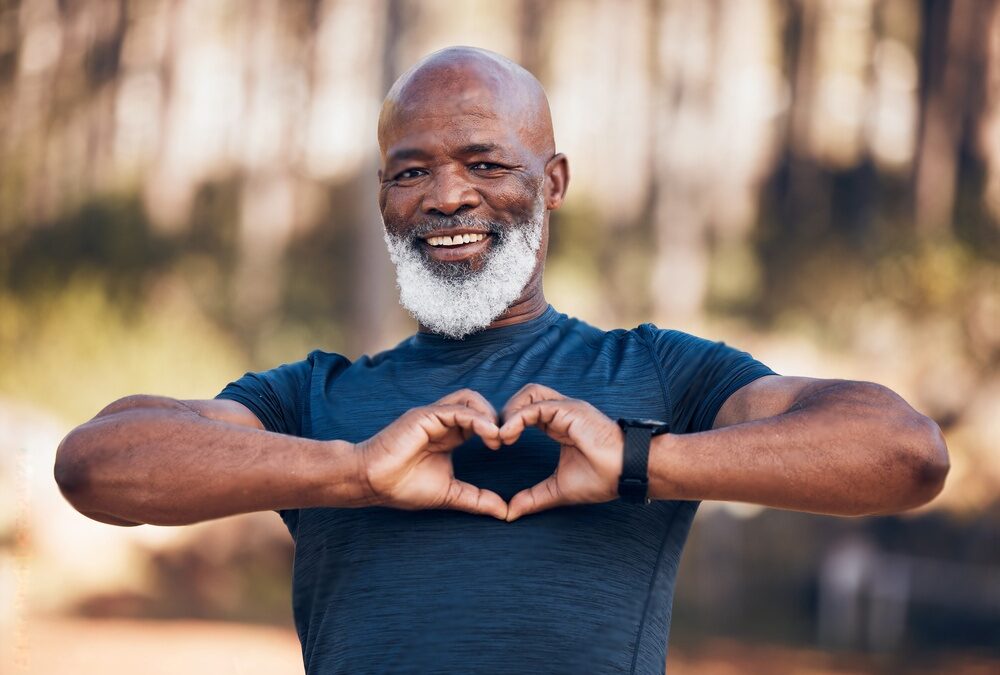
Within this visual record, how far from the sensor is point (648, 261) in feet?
43.0

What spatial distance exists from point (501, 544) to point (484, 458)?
0.64 feet

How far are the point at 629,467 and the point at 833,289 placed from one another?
38.1 ft

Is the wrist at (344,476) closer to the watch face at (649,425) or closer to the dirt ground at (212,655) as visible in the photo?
the watch face at (649,425)

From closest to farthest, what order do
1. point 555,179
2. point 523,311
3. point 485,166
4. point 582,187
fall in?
point 485,166 < point 523,311 < point 555,179 < point 582,187

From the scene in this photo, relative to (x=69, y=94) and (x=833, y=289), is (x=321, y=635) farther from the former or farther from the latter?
(x=69, y=94)

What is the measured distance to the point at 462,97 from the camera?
2.34m

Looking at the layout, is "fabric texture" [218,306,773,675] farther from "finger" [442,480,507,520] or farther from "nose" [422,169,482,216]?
"nose" [422,169,482,216]

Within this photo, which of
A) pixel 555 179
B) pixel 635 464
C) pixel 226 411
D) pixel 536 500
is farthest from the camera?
pixel 555 179

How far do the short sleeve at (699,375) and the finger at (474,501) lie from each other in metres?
0.36

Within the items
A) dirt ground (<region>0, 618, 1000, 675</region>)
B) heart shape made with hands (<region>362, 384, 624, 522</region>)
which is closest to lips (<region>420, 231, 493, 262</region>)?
heart shape made with hands (<region>362, 384, 624, 522</region>)

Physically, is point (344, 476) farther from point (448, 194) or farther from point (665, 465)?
point (448, 194)

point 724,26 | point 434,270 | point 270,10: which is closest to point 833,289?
point 724,26

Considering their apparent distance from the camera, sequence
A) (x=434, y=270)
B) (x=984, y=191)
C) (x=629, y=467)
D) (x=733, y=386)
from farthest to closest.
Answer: (x=984, y=191) → (x=434, y=270) → (x=733, y=386) → (x=629, y=467)

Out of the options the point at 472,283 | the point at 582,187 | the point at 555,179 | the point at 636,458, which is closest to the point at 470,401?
the point at 636,458
